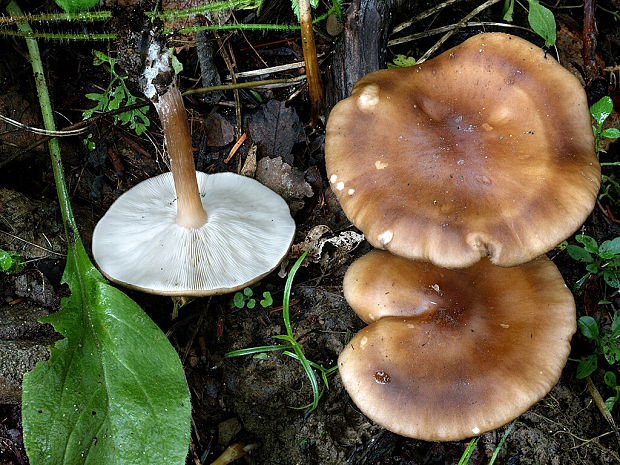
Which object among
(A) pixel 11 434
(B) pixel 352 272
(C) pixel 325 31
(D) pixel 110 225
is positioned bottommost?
(A) pixel 11 434

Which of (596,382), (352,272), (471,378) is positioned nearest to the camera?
(471,378)

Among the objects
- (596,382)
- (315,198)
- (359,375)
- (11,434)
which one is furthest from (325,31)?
(11,434)

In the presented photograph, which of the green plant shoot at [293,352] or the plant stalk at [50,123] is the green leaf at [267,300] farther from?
the plant stalk at [50,123]

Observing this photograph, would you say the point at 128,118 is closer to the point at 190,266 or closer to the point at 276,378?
the point at 190,266

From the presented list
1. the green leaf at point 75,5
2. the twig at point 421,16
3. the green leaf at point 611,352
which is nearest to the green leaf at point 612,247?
the green leaf at point 611,352

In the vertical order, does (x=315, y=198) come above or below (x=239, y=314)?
above

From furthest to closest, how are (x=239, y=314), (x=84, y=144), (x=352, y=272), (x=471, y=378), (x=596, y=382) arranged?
(x=84, y=144) → (x=239, y=314) → (x=596, y=382) → (x=352, y=272) → (x=471, y=378)

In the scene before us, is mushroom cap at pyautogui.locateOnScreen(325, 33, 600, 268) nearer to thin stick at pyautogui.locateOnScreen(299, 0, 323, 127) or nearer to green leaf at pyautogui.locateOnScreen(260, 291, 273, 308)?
thin stick at pyautogui.locateOnScreen(299, 0, 323, 127)

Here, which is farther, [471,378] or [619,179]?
[619,179]
